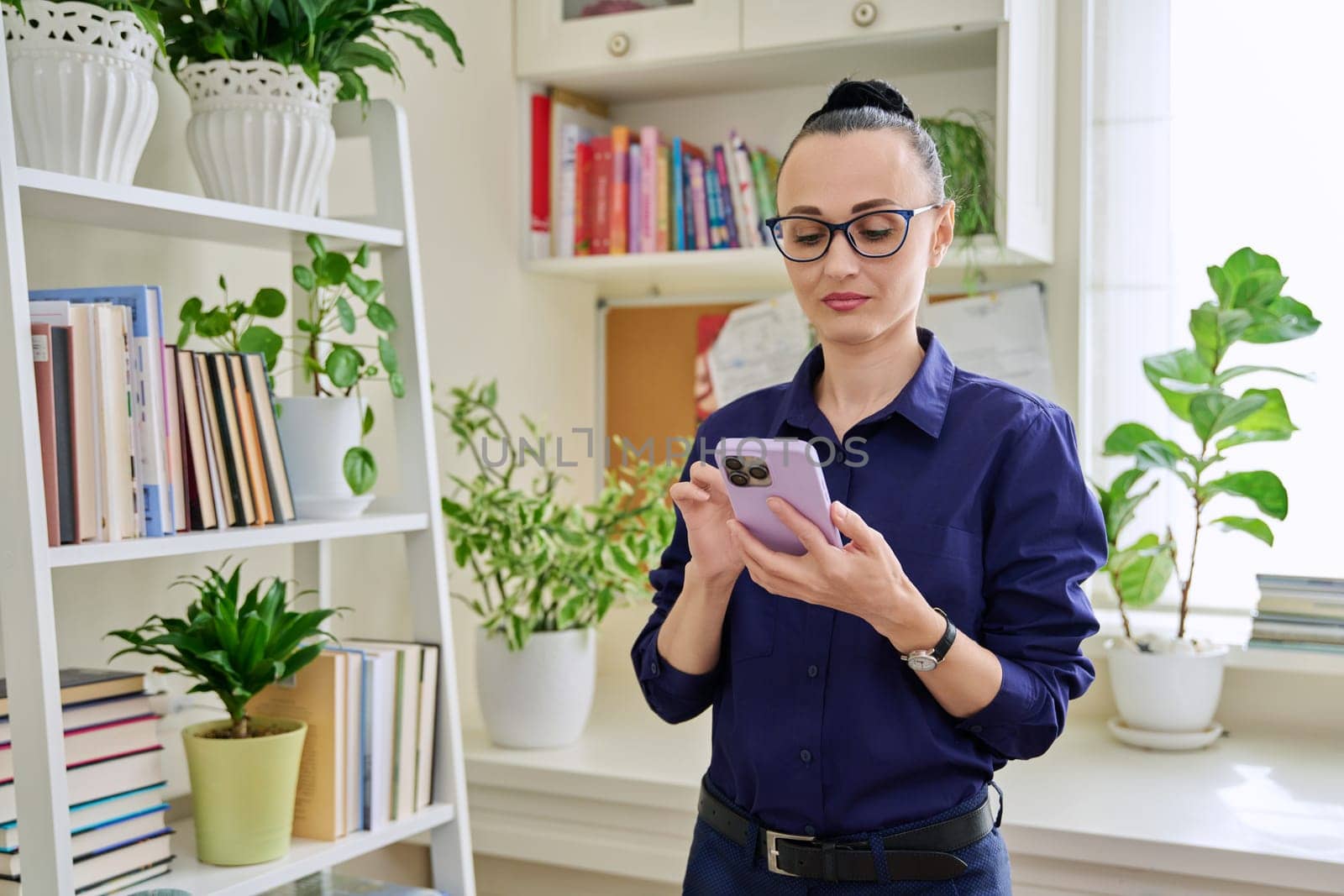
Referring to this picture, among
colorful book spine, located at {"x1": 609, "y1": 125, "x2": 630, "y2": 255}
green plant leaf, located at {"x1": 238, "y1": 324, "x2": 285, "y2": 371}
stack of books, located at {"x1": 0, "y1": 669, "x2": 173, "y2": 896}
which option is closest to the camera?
stack of books, located at {"x1": 0, "y1": 669, "x2": 173, "y2": 896}

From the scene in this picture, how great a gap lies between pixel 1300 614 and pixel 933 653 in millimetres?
1302

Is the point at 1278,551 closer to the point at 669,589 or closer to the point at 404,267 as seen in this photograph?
the point at 669,589

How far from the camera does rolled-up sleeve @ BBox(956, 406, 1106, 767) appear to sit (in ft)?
3.62

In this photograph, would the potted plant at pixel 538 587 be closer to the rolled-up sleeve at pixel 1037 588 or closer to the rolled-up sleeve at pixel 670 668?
the rolled-up sleeve at pixel 670 668

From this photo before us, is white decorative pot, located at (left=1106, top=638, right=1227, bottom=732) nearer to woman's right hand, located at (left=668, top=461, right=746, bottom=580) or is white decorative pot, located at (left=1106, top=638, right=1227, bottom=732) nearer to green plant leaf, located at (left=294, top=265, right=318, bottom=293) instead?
woman's right hand, located at (left=668, top=461, right=746, bottom=580)

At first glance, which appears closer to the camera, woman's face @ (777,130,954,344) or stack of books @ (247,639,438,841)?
woman's face @ (777,130,954,344)

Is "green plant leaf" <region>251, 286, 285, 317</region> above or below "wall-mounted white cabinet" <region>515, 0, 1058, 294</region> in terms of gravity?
below

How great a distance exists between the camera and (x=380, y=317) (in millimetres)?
1635

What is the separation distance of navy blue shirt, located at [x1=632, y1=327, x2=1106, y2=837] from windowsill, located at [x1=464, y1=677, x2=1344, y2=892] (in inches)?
23.3

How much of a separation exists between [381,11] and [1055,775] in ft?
4.77

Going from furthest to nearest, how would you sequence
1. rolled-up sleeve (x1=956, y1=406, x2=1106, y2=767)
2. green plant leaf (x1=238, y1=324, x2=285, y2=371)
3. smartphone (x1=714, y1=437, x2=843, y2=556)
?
green plant leaf (x1=238, y1=324, x2=285, y2=371)
rolled-up sleeve (x1=956, y1=406, x2=1106, y2=767)
smartphone (x1=714, y1=437, x2=843, y2=556)

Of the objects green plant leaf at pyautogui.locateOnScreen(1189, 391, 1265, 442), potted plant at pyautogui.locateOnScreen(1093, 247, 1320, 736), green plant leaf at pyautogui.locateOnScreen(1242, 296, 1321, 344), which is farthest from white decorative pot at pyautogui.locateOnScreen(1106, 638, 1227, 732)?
green plant leaf at pyautogui.locateOnScreen(1242, 296, 1321, 344)

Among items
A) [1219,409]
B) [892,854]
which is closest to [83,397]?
[892,854]

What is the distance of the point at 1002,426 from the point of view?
1.16 m
